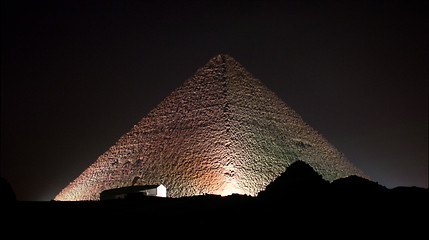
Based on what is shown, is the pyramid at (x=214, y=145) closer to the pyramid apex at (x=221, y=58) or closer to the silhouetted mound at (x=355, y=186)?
the pyramid apex at (x=221, y=58)

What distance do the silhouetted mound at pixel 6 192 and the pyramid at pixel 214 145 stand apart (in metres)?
11.5

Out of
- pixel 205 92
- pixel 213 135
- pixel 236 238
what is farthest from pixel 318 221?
pixel 205 92

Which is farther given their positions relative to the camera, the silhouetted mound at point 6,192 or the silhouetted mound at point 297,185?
the silhouetted mound at point 6,192

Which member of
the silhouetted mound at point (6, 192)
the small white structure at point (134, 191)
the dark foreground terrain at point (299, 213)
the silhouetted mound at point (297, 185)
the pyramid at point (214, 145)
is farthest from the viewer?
the pyramid at point (214, 145)

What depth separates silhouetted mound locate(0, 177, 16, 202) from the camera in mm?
15984

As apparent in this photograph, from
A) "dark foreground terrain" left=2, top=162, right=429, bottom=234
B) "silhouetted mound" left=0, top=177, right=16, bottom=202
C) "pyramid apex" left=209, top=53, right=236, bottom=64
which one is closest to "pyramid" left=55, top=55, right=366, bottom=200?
"pyramid apex" left=209, top=53, right=236, bottom=64

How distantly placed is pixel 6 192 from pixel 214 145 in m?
15.1

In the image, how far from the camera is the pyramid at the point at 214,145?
28.0 meters

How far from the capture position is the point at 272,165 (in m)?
30.5

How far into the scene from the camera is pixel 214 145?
97.5 ft

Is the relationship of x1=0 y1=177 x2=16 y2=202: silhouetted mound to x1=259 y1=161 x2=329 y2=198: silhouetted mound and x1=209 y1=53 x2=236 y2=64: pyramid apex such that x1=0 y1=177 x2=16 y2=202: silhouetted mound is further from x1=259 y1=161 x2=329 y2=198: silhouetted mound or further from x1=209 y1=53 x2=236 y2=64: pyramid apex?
x1=209 y1=53 x2=236 y2=64: pyramid apex

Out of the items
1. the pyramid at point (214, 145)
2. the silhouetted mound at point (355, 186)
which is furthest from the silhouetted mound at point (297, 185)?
the pyramid at point (214, 145)

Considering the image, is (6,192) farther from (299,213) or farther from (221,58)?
(221,58)

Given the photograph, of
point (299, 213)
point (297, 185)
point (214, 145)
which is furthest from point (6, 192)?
point (214, 145)
